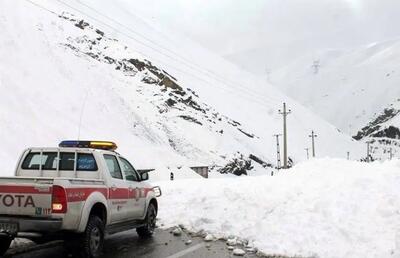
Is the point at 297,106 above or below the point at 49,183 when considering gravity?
above

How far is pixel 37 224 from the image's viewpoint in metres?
8.08

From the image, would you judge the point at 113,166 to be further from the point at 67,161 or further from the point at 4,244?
the point at 4,244

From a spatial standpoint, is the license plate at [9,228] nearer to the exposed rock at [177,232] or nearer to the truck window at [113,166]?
the truck window at [113,166]

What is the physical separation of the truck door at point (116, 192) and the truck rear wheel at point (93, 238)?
0.61m

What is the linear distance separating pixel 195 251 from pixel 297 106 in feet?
485

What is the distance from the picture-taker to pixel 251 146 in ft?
287

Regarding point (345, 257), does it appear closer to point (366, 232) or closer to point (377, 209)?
point (366, 232)

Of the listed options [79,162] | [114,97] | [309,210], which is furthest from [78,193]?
[114,97]

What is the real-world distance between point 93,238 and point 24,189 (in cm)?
141

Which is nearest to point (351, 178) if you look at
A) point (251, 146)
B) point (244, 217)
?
point (244, 217)

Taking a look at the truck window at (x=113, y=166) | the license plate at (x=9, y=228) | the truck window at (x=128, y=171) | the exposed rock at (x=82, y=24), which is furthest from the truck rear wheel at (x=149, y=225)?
the exposed rock at (x=82, y=24)

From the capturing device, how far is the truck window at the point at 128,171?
35.7 ft

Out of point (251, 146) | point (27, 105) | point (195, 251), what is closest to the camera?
point (195, 251)

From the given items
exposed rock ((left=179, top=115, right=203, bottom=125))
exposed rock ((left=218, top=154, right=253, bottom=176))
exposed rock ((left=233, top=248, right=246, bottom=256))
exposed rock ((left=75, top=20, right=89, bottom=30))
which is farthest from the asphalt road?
exposed rock ((left=75, top=20, right=89, bottom=30))
